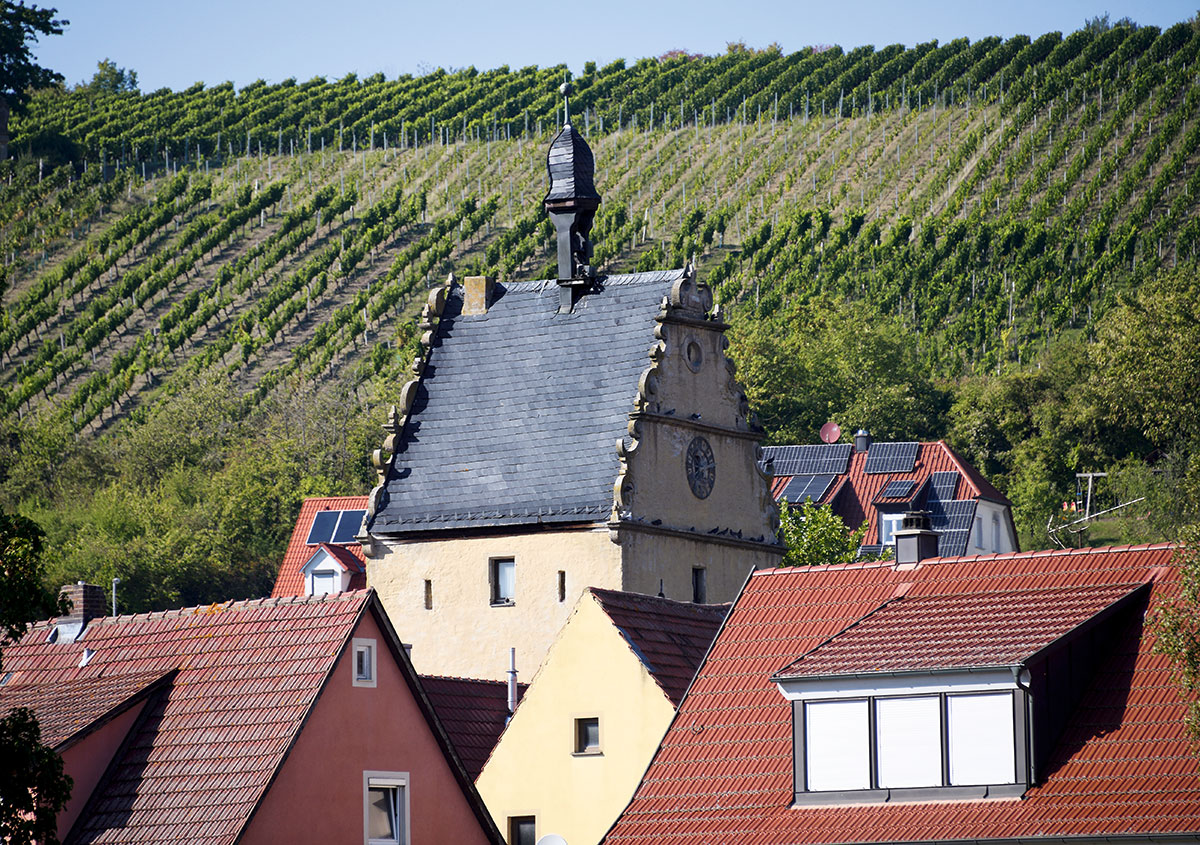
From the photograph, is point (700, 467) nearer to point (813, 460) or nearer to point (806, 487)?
point (806, 487)

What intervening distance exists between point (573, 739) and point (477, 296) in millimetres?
16528

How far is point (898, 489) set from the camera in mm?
74250

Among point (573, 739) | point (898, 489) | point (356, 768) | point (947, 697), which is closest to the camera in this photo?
point (947, 697)

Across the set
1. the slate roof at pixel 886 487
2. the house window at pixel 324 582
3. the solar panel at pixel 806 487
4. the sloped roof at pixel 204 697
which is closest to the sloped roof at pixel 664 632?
the sloped roof at pixel 204 697

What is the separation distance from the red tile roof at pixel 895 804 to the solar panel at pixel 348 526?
38503 mm

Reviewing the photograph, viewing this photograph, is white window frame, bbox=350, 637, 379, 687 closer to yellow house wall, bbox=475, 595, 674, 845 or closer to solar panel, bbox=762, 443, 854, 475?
yellow house wall, bbox=475, 595, 674, 845

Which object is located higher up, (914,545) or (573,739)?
(914,545)

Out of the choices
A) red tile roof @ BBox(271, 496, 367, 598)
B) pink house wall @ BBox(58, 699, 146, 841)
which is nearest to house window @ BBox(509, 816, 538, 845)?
pink house wall @ BBox(58, 699, 146, 841)

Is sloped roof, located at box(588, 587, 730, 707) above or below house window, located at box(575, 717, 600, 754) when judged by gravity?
above

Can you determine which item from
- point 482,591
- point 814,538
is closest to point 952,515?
point 814,538

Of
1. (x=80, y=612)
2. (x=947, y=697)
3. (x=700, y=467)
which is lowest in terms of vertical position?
(x=947, y=697)

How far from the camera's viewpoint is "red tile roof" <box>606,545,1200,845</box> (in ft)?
82.8

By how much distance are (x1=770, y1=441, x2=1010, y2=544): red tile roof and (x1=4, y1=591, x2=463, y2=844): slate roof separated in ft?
139

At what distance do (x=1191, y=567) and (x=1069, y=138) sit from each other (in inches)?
3741
